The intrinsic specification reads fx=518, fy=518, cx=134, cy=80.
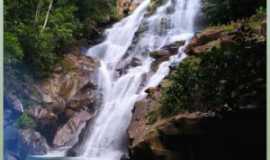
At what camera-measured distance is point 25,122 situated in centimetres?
Result: 278

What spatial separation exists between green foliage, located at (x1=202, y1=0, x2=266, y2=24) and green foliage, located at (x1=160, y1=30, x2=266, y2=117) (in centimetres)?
21

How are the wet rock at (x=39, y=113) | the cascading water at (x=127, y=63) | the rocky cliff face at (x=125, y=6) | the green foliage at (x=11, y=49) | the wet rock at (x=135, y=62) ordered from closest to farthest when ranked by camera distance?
the green foliage at (x=11, y=49) → the wet rock at (x=39, y=113) → the cascading water at (x=127, y=63) → the rocky cliff face at (x=125, y=6) → the wet rock at (x=135, y=62)

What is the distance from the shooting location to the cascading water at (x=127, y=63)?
2.96 metres

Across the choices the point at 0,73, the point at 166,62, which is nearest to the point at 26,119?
the point at 0,73

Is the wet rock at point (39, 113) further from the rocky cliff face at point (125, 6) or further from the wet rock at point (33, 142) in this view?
the rocky cliff face at point (125, 6)

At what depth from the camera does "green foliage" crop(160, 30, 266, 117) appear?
2.52 m

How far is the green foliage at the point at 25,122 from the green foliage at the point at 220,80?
28.4 inches

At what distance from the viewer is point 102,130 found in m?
3.07

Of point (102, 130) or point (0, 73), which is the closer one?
point (0, 73)

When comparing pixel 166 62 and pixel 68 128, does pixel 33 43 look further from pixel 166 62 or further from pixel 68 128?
pixel 166 62

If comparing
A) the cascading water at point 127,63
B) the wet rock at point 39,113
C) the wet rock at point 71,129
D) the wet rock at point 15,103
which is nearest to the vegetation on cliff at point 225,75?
the cascading water at point 127,63

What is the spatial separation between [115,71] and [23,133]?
38.0 inches

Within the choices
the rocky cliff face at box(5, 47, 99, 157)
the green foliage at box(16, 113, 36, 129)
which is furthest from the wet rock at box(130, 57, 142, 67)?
the green foliage at box(16, 113, 36, 129)

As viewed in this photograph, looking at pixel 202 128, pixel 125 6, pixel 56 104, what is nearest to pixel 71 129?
pixel 56 104
